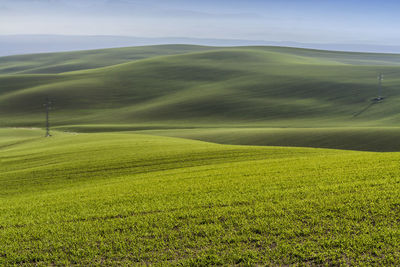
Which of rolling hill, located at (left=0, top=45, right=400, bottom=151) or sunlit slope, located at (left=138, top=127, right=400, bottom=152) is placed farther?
rolling hill, located at (left=0, top=45, right=400, bottom=151)

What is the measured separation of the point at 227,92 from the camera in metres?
97.3

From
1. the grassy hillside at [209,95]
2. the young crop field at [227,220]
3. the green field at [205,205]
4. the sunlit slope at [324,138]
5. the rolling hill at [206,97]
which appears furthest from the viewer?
the grassy hillside at [209,95]

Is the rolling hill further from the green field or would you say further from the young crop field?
the young crop field

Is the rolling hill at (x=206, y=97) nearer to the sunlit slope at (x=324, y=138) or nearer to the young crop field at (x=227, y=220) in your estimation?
the sunlit slope at (x=324, y=138)

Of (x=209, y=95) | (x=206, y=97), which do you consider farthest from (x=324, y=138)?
(x=209, y=95)

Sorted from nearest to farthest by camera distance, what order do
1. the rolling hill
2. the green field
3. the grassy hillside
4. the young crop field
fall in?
the young crop field < the green field < the rolling hill < the grassy hillside

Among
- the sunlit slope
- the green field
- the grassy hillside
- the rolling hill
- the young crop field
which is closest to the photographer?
the young crop field

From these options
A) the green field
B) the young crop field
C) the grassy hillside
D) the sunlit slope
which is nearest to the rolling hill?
the grassy hillside

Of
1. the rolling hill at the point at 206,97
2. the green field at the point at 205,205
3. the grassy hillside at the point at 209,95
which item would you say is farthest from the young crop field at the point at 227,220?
the grassy hillside at the point at 209,95

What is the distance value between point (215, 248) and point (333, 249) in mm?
2568

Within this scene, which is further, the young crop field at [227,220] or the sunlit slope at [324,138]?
the sunlit slope at [324,138]

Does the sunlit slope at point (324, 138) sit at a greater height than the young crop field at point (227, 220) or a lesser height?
lesser

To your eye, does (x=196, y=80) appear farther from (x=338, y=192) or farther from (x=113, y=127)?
(x=338, y=192)

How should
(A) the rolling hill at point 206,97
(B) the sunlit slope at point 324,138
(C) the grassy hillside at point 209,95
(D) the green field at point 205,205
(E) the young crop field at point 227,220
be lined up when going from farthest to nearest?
(C) the grassy hillside at point 209,95
(A) the rolling hill at point 206,97
(B) the sunlit slope at point 324,138
(D) the green field at point 205,205
(E) the young crop field at point 227,220
